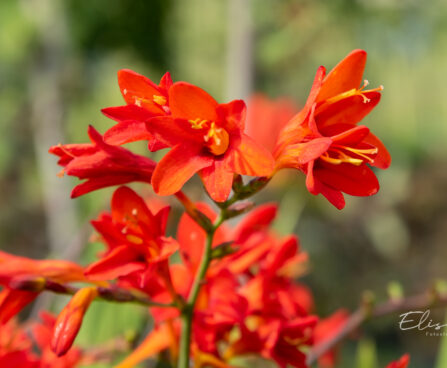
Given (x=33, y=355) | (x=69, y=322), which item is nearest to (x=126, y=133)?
(x=69, y=322)

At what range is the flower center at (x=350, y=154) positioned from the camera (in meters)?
0.32

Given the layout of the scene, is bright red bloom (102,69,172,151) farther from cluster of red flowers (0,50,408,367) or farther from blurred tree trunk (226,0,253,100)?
blurred tree trunk (226,0,253,100)

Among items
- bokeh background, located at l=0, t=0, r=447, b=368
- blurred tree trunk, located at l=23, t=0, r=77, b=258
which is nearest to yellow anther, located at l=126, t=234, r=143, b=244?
bokeh background, located at l=0, t=0, r=447, b=368

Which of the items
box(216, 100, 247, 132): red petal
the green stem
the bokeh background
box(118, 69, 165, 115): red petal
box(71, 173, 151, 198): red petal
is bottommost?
the bokeh background

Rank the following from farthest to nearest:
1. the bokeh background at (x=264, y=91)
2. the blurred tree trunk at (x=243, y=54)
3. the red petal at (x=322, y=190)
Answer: the bokeh background at (x=264, y=91), the blurred tree trunk at (x=243, y=54), the red petal at (x=322, y=190)

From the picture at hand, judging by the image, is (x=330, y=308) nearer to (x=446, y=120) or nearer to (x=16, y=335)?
(x=16, y=335)

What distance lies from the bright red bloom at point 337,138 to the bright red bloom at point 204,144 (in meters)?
0.03

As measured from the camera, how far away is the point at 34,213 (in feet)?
16.9

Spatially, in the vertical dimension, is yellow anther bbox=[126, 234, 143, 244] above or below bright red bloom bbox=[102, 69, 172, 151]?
below

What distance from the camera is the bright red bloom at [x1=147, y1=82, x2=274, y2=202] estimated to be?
1.02 feet

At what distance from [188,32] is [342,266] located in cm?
252

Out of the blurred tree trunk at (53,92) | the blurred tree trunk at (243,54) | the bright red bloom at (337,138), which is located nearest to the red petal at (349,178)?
the bright red bloom at (337,138)

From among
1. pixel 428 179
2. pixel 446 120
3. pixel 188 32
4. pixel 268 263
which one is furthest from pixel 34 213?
pixel 268 263

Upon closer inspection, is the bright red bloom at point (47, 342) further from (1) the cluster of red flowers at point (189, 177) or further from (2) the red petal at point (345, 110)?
(2) the red petal at point (345, 110)
